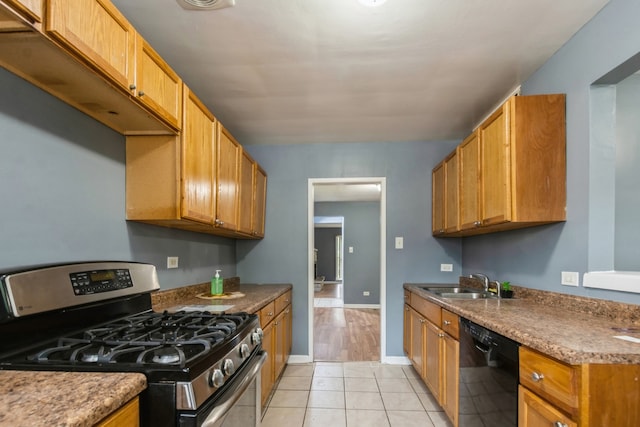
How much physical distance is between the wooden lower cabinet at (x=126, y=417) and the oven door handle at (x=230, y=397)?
0.19 m

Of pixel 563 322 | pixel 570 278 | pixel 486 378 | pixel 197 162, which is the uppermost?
pixel 197 162

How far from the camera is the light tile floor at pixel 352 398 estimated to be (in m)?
2.28

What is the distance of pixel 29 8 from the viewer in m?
0.86

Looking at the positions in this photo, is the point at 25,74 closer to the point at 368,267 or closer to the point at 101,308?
the point at 101,308

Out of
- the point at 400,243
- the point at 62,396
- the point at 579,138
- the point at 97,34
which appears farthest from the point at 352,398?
the point at 97,34

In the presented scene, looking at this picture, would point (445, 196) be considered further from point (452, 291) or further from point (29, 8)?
point (29, 8)

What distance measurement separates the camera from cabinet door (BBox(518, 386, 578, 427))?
3.62 feet

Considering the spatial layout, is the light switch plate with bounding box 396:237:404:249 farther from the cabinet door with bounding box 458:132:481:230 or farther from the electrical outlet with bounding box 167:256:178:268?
the electrical outlet with bounding box 167:256:178:268

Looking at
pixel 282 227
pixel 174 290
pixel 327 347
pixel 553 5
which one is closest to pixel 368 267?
pixel 327 347

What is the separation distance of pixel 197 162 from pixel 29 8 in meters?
1.05

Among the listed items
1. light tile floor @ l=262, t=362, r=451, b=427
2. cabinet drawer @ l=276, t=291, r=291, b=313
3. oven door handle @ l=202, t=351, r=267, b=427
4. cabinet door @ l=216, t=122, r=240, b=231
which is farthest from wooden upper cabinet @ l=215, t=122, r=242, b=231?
light tile floor @ l=262, t=362, r=451, b=427

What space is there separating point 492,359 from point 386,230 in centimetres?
208

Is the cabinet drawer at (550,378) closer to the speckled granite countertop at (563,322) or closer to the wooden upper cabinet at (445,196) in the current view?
the speckled granite countertop at (563,322)

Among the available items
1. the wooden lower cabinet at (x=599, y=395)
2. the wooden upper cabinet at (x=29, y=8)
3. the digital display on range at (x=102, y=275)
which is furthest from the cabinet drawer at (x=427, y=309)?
the wooden upper cabinet at (x=29, y=8)
